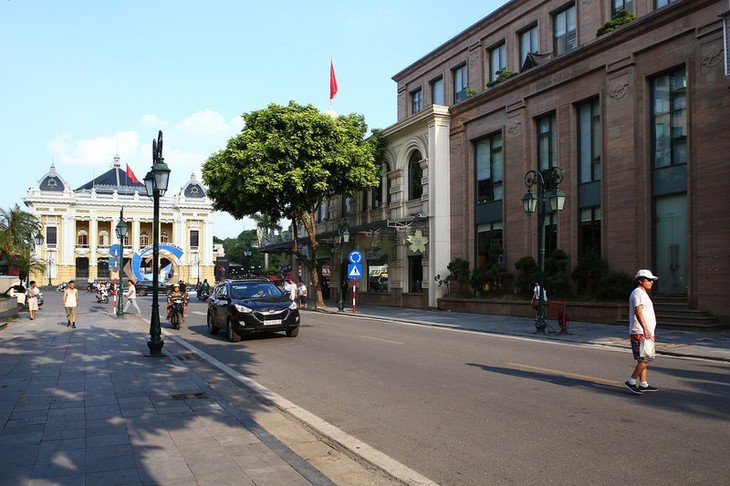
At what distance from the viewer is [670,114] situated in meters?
20.3

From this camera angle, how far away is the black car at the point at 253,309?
1605cm

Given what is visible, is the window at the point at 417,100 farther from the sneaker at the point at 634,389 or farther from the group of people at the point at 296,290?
the sneaker at the point at 634,389

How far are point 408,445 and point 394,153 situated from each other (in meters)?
30.3

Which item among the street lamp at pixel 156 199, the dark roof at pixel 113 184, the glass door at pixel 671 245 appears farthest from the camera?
the dark roof at pixel 113 184

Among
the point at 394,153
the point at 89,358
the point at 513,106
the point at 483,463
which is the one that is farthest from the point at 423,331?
the point at 394,153

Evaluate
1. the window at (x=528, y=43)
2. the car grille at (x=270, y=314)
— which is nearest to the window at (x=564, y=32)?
the window at (x=528, y=43)

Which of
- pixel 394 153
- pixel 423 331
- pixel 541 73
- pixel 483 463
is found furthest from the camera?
pixel 394 153

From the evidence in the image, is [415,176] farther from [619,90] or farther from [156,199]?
[156,199]

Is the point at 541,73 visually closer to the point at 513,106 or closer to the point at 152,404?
the point at 513,106

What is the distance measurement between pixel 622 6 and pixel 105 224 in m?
93.7

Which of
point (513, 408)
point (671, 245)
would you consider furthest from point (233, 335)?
point (671, 245)

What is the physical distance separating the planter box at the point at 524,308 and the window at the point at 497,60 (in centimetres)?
1185

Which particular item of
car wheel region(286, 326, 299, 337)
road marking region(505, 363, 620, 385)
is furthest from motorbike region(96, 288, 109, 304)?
road marking region(505, 363, 620, 385)

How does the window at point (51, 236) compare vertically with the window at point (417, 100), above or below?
below
